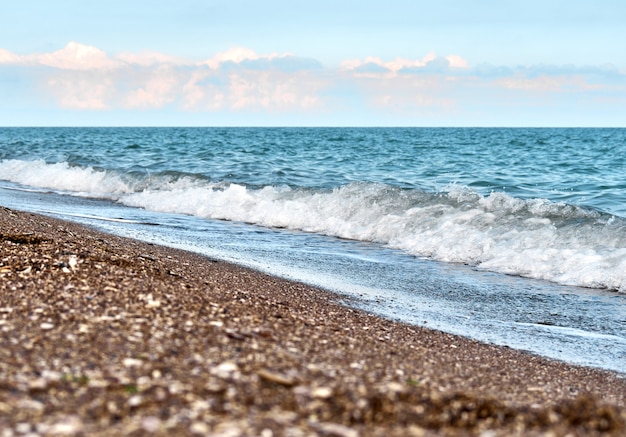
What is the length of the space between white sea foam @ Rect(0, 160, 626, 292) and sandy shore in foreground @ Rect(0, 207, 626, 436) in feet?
17.4

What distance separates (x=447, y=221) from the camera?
1630 centimetres

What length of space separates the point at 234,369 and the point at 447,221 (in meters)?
11.8

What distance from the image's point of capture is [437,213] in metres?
17.5

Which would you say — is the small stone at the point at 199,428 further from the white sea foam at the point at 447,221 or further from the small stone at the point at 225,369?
the white sea foam at the point at 447,221

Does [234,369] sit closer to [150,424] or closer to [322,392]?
[322,392]

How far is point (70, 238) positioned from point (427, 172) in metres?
19.0

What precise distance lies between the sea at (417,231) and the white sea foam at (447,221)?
39mm

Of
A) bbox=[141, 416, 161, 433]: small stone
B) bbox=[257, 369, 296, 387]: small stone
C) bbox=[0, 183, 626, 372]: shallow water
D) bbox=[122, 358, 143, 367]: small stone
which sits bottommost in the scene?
bbox=[0, 183, 626, 372]: shallow water

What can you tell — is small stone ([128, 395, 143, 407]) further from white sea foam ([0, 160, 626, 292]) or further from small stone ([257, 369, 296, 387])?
white sea foam ([0, 160, 626, 292])

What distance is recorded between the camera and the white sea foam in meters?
13.0

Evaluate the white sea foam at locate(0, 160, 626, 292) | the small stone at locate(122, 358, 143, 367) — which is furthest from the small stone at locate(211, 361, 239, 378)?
the white sea foam at locate(0, 160, 626, 292)

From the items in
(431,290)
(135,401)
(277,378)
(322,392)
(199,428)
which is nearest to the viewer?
(199,428)

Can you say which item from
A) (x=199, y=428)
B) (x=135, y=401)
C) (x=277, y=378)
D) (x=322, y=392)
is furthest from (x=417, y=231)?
(x=199, y=428)

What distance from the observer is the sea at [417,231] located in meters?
9.71
